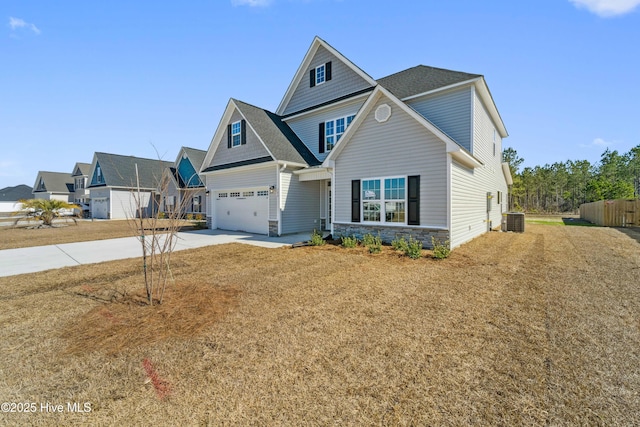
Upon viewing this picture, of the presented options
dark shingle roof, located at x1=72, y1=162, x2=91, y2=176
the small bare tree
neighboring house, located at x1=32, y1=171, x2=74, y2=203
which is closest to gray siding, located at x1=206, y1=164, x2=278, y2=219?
the small bare tree

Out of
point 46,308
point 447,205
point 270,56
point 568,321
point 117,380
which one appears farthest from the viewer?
point 270,56

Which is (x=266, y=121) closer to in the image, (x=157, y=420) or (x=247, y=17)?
(x=247, y=17)

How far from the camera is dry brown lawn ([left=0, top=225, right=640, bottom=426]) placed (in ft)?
7.42

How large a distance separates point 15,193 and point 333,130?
83106 millimetres

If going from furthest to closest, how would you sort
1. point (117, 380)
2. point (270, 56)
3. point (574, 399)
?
point (270, 56)
point (117, 380)
point (574, 399)

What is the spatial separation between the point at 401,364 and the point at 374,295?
219 cm

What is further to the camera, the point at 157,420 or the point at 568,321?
the point at 568,321

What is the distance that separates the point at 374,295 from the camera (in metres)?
5.07

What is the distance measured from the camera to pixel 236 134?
619 inches

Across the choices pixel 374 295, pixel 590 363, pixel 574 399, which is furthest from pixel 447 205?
pixel 574 399

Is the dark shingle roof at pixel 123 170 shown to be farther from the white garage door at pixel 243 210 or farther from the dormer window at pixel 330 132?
the dormer window at pixel 330 132

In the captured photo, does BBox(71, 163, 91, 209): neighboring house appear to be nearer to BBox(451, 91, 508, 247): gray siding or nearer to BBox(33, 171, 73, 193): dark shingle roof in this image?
BBox(33, 171, 73, 193): dark shingle roof

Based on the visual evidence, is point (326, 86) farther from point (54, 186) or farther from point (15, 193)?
point (15, 193)

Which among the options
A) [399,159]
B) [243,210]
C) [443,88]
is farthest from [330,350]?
[243,210]
